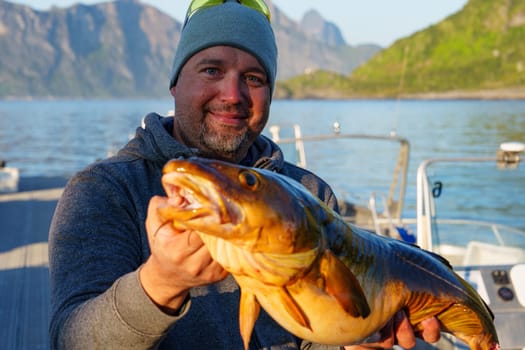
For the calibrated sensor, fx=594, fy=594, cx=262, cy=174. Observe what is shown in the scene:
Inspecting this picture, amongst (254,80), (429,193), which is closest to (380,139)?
(429,193)

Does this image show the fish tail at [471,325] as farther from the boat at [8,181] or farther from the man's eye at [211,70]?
the boat at [8,181]

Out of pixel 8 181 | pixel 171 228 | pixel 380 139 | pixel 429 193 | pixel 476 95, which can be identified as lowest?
pixel 476 95

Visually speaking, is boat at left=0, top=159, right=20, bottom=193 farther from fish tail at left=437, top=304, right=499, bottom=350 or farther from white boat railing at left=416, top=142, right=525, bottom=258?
fish tail at left=437, top=304, right=499, bottom=350

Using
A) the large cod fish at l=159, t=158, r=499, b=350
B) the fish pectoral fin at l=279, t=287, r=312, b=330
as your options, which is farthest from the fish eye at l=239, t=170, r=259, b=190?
the fish pectoral fin at l=279, t=287, r=312, b=330

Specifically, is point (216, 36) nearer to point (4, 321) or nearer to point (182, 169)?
point (182, 169)

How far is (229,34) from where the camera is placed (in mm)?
3045

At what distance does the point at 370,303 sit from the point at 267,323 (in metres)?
0.77

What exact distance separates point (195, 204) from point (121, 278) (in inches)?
20.8

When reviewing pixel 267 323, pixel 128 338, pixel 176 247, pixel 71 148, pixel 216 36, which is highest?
pixel 216 36

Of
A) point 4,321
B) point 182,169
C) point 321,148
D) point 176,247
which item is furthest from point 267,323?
point 321,148

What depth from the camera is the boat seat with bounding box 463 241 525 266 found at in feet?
19.6

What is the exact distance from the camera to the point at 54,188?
15.8 m

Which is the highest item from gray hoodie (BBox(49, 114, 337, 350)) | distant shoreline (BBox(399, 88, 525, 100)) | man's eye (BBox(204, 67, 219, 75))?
man's eye (BBox(204, 67, 219, 75))

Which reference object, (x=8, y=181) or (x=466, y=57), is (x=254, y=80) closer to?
(x=8, y=181)
